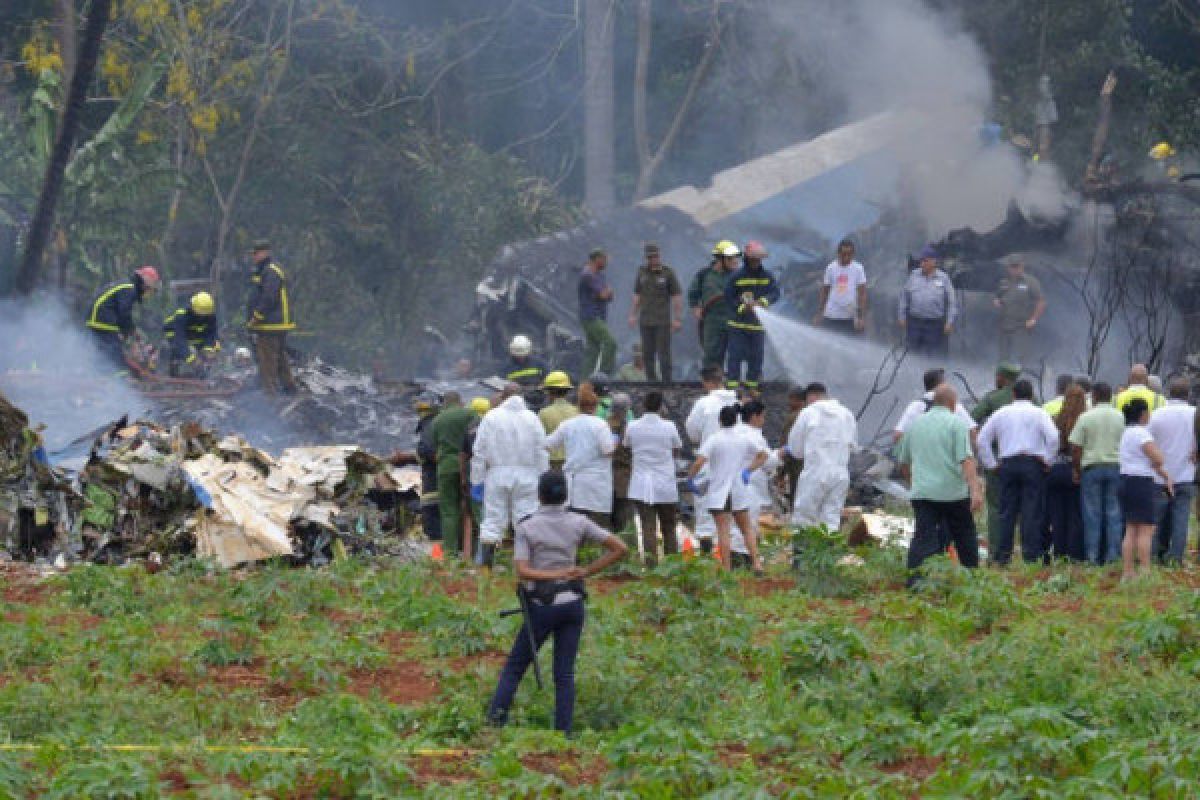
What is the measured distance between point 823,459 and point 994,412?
5.60 ft

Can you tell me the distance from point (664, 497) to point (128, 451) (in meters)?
5.35

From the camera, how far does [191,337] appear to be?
2512cm

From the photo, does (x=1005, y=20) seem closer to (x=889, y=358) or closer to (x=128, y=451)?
(x=889, y=358)

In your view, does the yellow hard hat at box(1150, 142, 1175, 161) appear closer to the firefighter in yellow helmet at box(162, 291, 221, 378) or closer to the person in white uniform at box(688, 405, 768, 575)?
the firefighter in yellow helmet at box(162, 291, 221, 378)

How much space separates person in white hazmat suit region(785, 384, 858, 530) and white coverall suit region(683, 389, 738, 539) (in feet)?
2.15

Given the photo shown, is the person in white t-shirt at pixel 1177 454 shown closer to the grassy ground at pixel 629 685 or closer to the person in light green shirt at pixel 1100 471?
the person in light green shirt at pixel 1100 471

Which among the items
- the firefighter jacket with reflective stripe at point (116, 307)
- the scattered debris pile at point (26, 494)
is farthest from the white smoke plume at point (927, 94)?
the scattered debris pile at point (26, 494)

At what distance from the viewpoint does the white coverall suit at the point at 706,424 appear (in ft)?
54.7

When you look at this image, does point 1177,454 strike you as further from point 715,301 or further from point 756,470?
point 715,301

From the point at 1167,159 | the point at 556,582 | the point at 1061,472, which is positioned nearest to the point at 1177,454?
the point at 1061,472

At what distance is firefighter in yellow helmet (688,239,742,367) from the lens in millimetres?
21781

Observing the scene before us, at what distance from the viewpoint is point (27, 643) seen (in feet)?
43.0

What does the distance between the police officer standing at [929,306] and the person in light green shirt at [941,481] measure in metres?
8.12

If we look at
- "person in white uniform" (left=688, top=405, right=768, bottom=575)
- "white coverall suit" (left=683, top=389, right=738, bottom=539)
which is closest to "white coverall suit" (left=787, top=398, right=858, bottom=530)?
"white coverall suit" (left=683, top=389, right=738, bottom=539)
